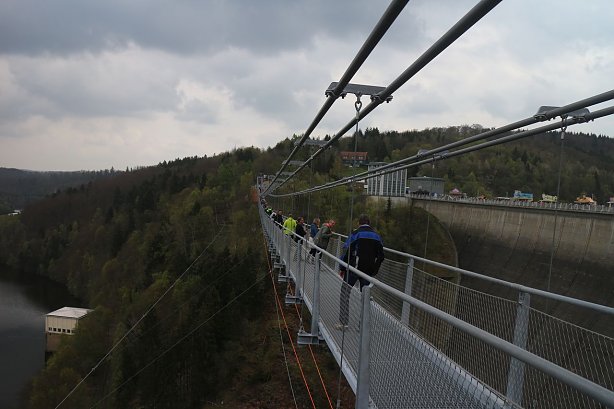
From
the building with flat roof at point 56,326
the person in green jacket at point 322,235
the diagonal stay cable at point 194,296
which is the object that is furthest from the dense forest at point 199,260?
the building with flat roof at point 56,326

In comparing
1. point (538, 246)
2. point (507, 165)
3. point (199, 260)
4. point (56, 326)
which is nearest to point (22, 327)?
point (56, 326)

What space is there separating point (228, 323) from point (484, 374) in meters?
20.0

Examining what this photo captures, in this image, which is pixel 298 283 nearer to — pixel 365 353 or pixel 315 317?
pixel 315 317

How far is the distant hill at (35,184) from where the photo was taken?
519 ft

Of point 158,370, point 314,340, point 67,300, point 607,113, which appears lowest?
point 67,300

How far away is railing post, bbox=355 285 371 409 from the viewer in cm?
282

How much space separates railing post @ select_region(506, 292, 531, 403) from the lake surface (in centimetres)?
3576

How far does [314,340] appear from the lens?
5.31m

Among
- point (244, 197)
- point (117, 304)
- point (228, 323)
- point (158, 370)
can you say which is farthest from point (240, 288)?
point (244, 197)

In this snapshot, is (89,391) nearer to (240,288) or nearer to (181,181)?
(240,288)

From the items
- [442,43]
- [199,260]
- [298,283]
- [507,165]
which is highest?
[507,165]

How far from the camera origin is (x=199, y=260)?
134ft

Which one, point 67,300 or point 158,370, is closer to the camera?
point 158,370

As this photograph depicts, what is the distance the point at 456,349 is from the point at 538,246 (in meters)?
27.9
